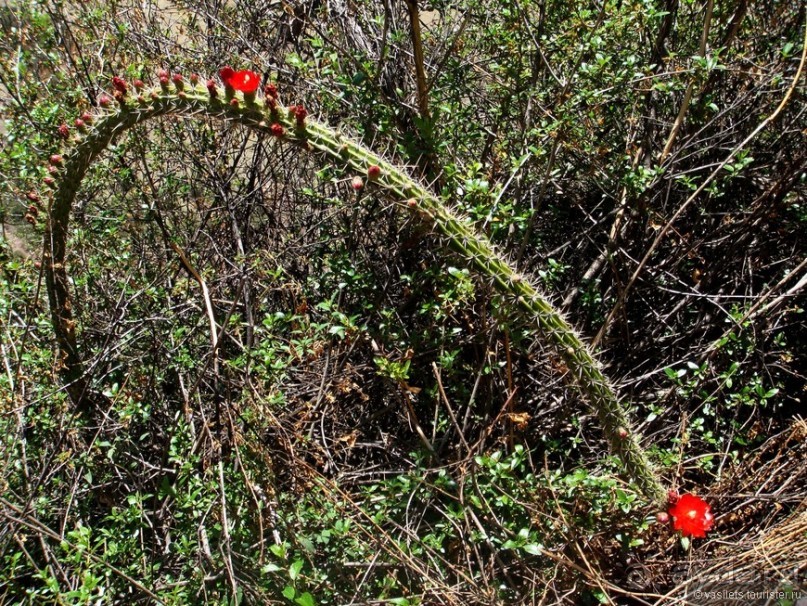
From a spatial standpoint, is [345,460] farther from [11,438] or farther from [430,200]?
[11,438]

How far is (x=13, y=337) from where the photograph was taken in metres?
3.19

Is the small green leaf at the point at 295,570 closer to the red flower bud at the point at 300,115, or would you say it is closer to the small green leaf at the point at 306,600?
the small green leaf at the point at 306,600

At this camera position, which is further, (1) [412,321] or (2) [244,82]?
(1) [412,321]

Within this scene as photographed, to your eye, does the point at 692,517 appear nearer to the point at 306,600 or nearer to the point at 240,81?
the point at 306,600

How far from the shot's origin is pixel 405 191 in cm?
238

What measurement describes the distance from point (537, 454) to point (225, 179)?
1948 millimetres

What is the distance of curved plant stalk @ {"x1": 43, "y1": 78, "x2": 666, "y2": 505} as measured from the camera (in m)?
2.36

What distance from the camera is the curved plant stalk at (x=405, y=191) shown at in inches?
93.0

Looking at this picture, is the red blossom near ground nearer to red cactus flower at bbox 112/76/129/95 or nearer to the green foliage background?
red cactus flower at bbox 112/76/129/95

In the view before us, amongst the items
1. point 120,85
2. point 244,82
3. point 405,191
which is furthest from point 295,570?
point 120,85

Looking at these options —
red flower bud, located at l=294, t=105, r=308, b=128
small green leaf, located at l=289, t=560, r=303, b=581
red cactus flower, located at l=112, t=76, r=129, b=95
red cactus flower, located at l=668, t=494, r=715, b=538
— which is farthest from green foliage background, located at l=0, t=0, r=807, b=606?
red cactus flower, located at l=112, t=76, r=129, b=95

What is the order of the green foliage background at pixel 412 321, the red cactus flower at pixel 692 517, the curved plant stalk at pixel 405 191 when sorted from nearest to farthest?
the red cactus flower at pixel 692 517
the curved plant stalk at pixel 405 191
the green foliage background at pixel 412 321

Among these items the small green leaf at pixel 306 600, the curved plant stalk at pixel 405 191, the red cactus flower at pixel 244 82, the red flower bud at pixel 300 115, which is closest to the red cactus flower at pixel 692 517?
the curved plant stalk at pixel 405 191

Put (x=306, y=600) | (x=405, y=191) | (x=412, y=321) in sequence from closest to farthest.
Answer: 1. (x=306, y=600)
2. (x=405, y=191)
3. (x=412, y=321)
